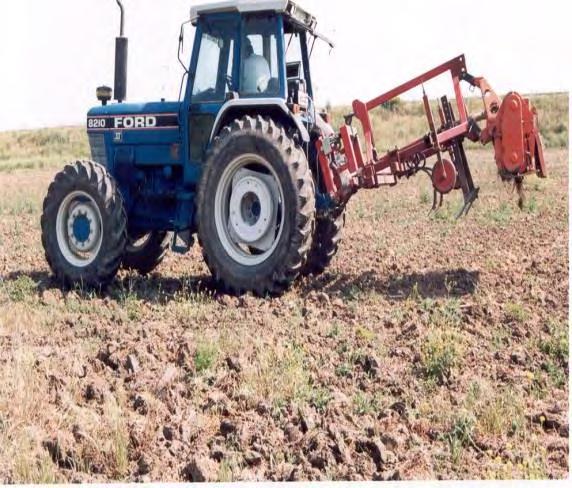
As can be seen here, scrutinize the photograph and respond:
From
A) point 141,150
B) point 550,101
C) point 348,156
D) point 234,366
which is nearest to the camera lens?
point 234,366

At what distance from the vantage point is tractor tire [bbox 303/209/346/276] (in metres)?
7.33

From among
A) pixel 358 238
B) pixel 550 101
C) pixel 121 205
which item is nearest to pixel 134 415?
pixel 121 205

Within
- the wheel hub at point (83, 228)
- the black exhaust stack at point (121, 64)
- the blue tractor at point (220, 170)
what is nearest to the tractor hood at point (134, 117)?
the blue tractor at point (220, 170)

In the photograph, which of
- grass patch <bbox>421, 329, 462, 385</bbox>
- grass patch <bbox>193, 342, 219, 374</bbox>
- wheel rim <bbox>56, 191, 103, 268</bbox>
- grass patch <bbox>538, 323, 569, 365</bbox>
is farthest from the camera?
wheel rim <bbox>56, 191, 103, 268</bbox>

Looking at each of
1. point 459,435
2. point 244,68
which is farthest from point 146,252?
point 459,435

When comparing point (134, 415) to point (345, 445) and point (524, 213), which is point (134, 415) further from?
point (524, 213)

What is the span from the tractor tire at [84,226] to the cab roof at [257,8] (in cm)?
175

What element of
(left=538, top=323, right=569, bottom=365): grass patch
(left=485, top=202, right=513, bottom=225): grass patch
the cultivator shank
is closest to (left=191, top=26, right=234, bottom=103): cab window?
the cultivator shank

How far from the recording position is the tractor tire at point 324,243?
733 cm

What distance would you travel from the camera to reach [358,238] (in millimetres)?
9648

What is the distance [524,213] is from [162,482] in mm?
8581

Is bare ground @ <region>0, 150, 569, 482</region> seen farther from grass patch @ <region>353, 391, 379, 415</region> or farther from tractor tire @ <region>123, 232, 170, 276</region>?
tractor tire @ <region>123, 232, 170, 276</region>

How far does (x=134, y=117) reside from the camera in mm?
7621

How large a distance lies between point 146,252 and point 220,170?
79.5 inches
